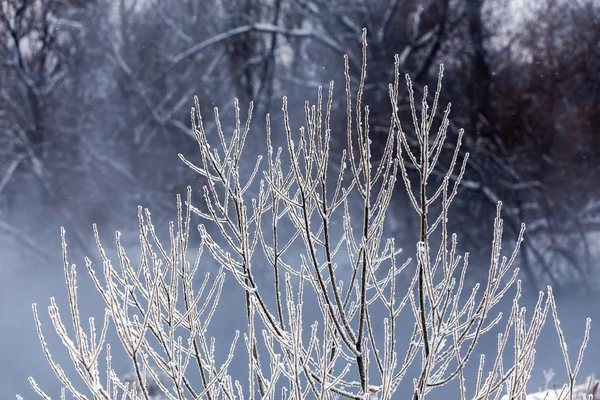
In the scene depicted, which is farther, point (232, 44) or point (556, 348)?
point (232, 44)

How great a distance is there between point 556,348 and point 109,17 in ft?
14.8

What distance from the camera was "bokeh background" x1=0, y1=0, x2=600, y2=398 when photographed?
497 cm

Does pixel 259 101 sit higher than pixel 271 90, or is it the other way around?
pixel 271 90

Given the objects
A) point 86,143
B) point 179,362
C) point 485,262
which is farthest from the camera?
point 86,143

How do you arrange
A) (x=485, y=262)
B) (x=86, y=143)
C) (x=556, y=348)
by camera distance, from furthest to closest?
(x=86, y=143) < (x=485, y=262) < (x=556, y=348)

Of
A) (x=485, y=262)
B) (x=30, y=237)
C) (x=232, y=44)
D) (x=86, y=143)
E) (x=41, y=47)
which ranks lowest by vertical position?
(x=30, y=237)

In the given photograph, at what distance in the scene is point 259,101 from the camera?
512cm

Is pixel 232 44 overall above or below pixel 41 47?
above

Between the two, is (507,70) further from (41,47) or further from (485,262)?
(41,47)

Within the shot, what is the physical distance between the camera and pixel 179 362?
788 mm

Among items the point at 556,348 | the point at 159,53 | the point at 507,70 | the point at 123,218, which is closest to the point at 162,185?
the point at 123,218

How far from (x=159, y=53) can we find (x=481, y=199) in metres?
3.04

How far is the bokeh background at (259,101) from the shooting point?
16.3ft

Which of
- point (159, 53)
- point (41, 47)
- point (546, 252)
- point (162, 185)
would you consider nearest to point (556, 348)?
point (546, 252)
